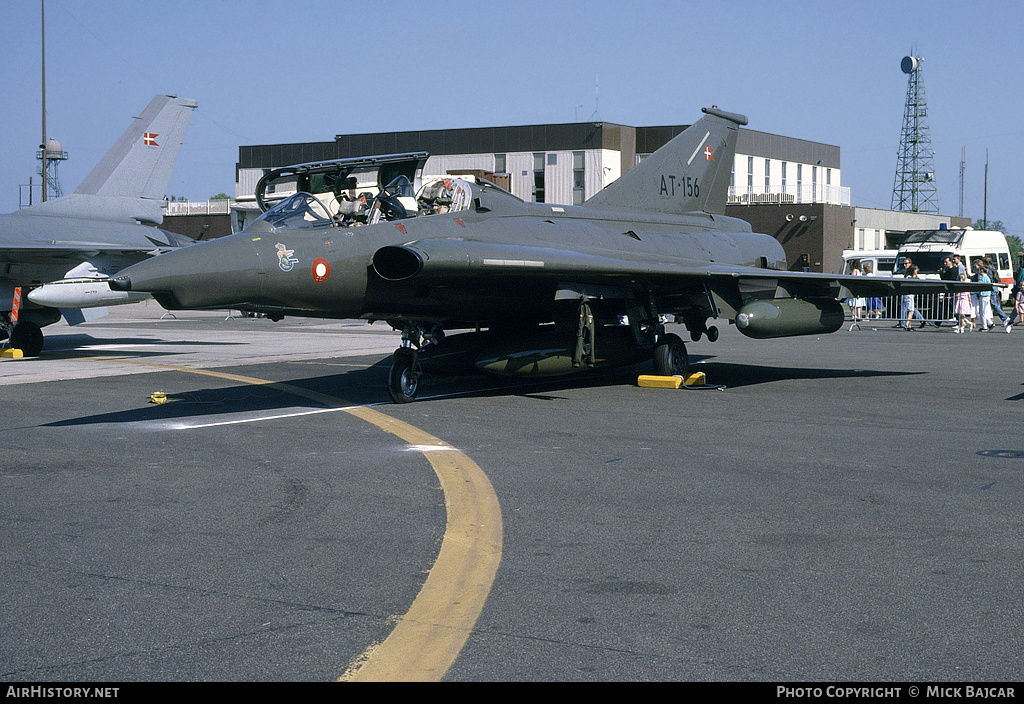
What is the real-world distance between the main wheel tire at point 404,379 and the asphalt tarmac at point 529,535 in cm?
42

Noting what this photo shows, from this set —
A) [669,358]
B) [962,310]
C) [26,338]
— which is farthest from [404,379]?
[962,310]

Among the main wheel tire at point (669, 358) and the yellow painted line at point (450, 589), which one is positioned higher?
the main wheel tire at point (669, 358)

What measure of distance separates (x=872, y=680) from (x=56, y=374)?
1561cm

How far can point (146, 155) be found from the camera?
2308 centimetres

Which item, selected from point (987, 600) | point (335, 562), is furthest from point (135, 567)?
point (987, 600)

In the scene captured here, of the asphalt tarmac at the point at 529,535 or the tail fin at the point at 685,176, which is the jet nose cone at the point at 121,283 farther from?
the tail fin at the point at 685,176

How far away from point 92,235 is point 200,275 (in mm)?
12267

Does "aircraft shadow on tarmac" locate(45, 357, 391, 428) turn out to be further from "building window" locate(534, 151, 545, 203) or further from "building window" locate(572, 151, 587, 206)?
"building window" locate(534, 151, 545, 203)

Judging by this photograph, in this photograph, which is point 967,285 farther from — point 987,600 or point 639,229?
point 987,600

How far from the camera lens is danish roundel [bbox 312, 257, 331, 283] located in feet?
36.4

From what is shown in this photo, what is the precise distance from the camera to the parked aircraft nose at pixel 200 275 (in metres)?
9.81

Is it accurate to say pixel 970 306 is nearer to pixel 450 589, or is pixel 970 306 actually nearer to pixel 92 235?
pixel 92 235

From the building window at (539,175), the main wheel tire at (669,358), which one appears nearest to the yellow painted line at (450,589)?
the main wheel tire at (669,358)
